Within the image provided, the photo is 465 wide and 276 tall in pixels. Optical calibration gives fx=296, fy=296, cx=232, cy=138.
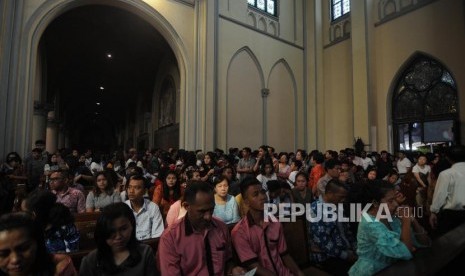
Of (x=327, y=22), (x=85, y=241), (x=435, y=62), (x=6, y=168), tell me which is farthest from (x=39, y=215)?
(x=327, y=22)

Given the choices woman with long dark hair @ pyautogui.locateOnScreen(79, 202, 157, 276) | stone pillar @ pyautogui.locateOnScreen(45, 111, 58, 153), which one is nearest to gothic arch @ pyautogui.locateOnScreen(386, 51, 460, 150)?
woman with long dark hair @ pyautogui.locateOnScreen(79, 202, 157, 276)

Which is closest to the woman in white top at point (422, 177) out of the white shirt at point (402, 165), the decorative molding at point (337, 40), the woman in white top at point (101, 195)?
the white shirt at point (402, 165)

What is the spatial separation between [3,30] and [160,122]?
9317 mm

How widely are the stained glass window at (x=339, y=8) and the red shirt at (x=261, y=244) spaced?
1309cm

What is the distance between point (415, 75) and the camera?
36.2ft

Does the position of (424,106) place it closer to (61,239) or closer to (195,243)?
(195,243)

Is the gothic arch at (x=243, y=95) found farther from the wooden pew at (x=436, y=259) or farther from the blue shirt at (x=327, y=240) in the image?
the wooden pew at (x=436, y=259)

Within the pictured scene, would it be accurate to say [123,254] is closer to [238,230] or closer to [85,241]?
[238,230]

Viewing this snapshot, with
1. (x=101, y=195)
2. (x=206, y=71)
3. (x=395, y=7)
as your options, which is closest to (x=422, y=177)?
(x=101, y=195)

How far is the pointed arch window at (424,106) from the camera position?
393 inches

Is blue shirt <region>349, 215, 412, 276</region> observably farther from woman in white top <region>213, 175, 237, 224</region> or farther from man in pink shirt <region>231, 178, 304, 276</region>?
woman in white top <region>213, 175, 237, 224</region>

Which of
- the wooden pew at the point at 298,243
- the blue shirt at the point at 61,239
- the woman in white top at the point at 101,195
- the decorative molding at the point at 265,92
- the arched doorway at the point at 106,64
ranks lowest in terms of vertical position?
the wooden pew at the point at 298,243

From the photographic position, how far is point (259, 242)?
248 cm

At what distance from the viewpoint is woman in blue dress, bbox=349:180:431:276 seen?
84.7 inches
